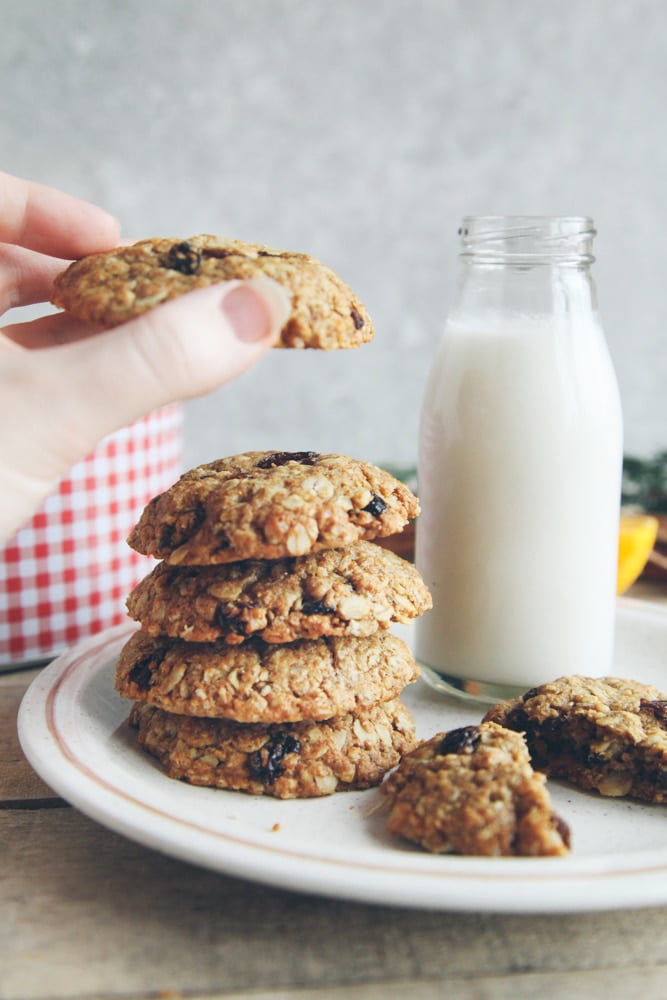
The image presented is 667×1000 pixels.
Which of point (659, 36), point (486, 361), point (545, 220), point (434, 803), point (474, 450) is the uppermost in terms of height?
point (659, 36)

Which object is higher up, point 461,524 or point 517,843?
point 461,524

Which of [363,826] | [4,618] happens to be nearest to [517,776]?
[363,826]

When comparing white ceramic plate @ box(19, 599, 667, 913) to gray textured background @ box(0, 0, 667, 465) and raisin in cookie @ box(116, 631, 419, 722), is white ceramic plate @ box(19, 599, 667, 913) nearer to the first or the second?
raisin in cookie @ box(116, 631, 419, 722)

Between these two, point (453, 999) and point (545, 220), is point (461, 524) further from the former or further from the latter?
point (453, 999)

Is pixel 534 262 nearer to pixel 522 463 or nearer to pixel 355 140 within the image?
pixel 522 463

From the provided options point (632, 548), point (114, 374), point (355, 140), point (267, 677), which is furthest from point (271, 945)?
point (355, 140)

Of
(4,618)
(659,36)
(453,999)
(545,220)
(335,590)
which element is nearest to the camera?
(453,999)

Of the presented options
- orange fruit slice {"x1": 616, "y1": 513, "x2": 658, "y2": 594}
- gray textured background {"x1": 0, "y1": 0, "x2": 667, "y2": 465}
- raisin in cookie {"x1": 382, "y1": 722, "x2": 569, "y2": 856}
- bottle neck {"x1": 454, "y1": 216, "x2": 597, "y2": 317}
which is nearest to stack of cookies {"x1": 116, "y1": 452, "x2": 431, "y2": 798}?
raisin in cookie {"x1": 382, "y1": 722, "x2": 569, "y2": 856}
